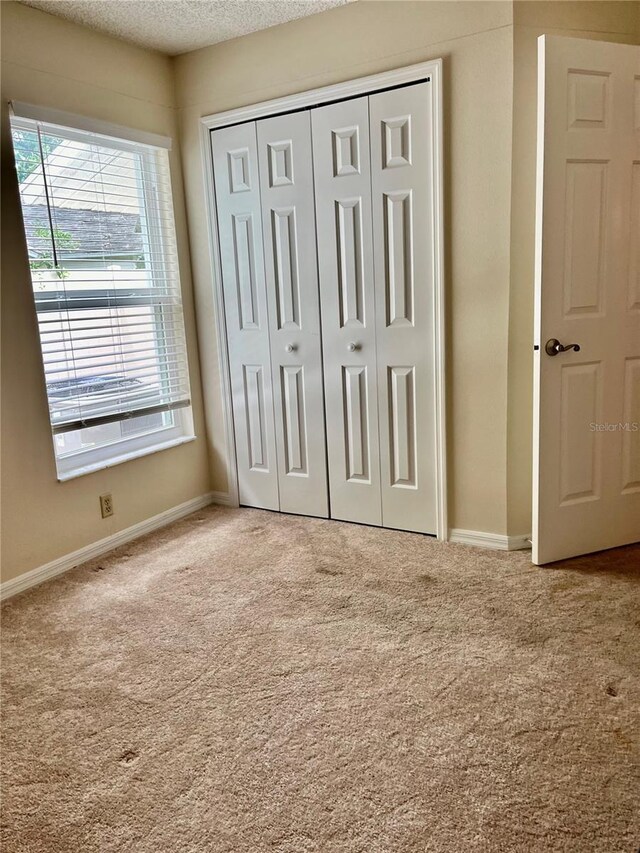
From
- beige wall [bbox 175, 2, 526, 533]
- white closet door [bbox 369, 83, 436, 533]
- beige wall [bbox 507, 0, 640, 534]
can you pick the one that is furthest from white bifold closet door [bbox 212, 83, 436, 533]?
beige wall [bbox 507, 0, 640, 534]

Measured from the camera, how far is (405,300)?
10.0 feet

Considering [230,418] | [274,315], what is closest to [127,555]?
[230,418]

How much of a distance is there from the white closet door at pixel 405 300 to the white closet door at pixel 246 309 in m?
0.69

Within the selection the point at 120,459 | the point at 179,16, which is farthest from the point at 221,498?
the point at 179,16

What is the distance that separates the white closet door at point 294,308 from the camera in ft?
10.6

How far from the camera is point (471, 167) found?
110 inches

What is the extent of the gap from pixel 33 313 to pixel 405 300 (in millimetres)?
1676

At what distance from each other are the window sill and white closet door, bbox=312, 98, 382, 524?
885 mm

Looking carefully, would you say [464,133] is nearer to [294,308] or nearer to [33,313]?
[294,308]

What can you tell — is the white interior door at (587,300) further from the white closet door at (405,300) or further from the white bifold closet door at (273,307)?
the white bifold closet door at (273,307)

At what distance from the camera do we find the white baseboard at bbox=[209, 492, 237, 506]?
151 inches

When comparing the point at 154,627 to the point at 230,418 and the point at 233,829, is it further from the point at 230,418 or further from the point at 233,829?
the point at 230,418

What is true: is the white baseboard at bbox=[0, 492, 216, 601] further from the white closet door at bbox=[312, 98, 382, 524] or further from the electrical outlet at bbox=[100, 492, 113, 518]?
the white closet door at bbox=[312, 98, 382, 524]

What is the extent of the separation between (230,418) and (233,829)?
2438 mm
